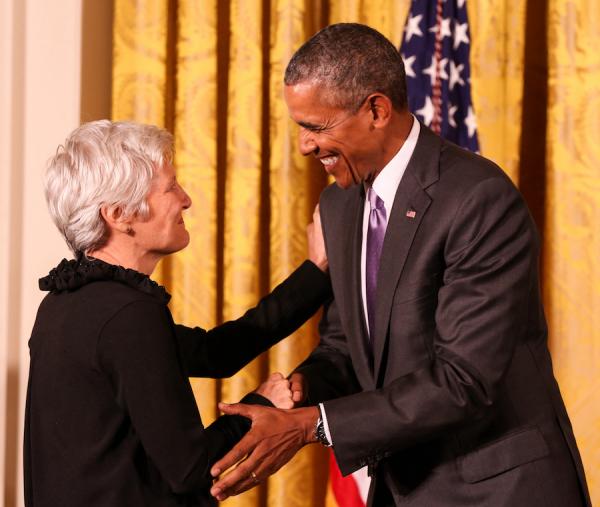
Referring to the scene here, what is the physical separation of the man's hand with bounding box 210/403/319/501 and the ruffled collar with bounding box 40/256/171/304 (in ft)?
1.03

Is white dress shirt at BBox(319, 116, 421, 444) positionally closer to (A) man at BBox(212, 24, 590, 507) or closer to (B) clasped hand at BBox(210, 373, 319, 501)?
(A) man at BBox(212, 24, 590, 507)

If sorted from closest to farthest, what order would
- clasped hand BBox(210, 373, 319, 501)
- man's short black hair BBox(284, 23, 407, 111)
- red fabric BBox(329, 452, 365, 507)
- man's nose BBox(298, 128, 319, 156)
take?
clasped hand BBox(210, 373, 319, 501), man's short black hair BBox(284, 23, 407, 111), man's nose BBox(298, 128, 319, 156), red fabric BBox(329, 452, 365, 507)

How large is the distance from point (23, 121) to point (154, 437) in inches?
72.0

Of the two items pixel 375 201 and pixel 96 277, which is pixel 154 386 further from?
pixel 375 201

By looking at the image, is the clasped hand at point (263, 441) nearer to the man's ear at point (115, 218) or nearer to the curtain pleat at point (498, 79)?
the man's ear at point (115, 218)

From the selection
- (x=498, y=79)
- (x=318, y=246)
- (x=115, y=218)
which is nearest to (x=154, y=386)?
(x=115, y=218)

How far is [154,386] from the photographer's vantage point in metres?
1.82

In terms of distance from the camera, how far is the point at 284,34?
10.9 ft

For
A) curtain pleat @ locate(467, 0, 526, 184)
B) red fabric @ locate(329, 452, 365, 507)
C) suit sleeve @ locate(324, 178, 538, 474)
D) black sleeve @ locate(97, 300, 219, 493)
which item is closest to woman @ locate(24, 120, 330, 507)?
black sleeve @ locate(97, 300, 219, 493)

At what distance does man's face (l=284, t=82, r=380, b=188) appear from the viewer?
2.14 meters

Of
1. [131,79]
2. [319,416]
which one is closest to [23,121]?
[131,79]

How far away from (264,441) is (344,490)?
1226mm

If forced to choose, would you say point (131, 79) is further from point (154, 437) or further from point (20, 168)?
point (154, 437)

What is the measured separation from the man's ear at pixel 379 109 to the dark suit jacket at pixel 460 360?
10 centimetres
